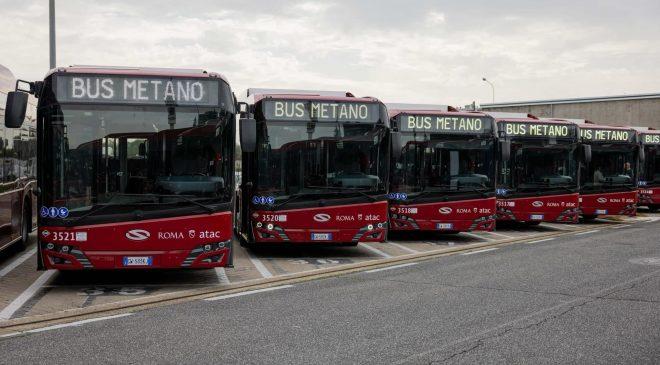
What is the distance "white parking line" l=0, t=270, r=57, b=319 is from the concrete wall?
40.6 m

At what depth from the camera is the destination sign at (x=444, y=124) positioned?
15766 millimetres

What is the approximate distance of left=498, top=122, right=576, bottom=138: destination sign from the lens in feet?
62.0

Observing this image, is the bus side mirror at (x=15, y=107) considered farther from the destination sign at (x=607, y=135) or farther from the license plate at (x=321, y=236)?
the destination sign at (x=607, y=135)

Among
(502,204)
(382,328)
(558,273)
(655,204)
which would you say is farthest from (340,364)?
(655,204)

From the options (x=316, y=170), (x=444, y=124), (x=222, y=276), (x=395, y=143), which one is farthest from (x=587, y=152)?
(x=222, y=276)

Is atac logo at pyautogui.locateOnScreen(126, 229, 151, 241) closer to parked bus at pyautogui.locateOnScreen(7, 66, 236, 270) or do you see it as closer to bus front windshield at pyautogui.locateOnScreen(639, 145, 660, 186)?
parked bus at pyautogui.locateOnScreen(7, 66, 236, 270)

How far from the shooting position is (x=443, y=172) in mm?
15914

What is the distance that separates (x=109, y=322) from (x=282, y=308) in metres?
1.89

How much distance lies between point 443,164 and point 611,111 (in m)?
34.3

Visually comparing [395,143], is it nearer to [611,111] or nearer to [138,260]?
[138,260]

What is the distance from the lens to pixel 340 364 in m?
5.97

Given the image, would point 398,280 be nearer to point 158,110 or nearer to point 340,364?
point 158,110

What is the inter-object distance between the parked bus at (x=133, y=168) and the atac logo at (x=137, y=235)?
0.01 metres

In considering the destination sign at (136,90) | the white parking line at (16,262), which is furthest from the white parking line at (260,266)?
the white parking line at (16,262)
